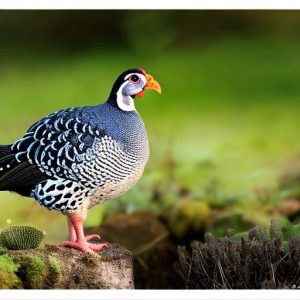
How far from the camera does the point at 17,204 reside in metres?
5.21

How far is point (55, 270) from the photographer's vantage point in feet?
15.4

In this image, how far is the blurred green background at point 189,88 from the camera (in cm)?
529

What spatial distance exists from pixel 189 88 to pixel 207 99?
0.47ft

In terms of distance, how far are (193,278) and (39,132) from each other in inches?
50.1

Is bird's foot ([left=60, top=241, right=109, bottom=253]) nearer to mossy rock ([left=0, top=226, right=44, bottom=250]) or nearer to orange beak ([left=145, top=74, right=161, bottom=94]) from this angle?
mossy rock ([left=0, top=226, right=44, bottom=250])

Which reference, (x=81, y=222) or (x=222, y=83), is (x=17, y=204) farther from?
(x=222, y=83)

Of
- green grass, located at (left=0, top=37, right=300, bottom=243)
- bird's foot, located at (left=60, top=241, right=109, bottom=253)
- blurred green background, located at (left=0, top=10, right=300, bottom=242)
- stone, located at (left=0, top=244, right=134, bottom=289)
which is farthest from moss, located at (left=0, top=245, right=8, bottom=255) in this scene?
green grass, located at (left=0, top=37, right=300, bottom=243)

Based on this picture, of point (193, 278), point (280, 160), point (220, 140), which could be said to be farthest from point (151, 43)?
point (193, 278)

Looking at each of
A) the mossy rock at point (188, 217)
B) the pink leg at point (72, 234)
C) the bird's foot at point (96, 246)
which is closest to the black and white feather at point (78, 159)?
the pink leg at point (72, 234)

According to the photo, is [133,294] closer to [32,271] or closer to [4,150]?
[32,271]

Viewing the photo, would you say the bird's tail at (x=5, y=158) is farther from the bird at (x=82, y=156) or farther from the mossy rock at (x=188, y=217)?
the mossy rock at (x=188, y=217)

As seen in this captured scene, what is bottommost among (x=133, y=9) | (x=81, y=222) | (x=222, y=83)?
(x=81, y=222)
